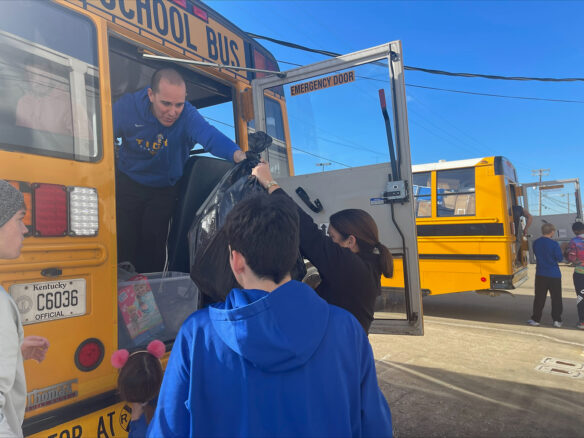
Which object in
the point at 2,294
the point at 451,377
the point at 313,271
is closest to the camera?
the point at 2,294

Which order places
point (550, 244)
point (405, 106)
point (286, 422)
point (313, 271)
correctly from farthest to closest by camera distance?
point (550, 244) → point (313, 271) → point (405, 106) → point (286, 422)

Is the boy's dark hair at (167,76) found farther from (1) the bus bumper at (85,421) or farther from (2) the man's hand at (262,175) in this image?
(1) the bus bumper at (85,421)

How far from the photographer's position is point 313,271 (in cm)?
319

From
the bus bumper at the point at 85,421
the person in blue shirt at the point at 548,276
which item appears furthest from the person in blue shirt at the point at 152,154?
the person in blue shirt at the point at 548,276

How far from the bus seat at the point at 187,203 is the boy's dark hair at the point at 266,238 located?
6.32 feet

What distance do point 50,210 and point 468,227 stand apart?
6.70 m

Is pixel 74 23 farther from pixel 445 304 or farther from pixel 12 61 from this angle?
pixel 445 304

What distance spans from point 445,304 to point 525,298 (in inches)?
81.1

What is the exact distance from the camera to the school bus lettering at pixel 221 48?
2.86m

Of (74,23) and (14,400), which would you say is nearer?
(14,400)

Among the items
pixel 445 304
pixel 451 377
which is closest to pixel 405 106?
pixel 451 377

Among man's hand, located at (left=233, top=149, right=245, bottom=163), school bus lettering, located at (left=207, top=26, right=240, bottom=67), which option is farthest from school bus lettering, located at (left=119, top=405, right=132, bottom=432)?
school bus lettering, located at (left=207, top=26, right=240, bottom=67)

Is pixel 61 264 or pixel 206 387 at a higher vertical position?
pixel 61 264

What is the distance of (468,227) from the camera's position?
693 centimetres
